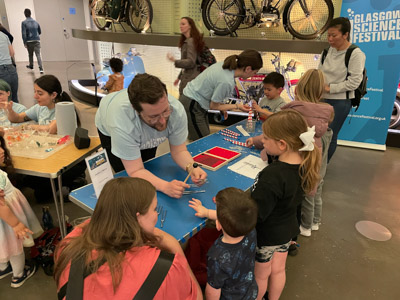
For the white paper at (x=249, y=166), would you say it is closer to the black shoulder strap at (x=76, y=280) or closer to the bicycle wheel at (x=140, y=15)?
the black shoulder strap at (x=76, y=280)

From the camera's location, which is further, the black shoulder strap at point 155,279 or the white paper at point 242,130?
the white paper at point 242,130

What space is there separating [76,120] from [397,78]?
4.40 metres

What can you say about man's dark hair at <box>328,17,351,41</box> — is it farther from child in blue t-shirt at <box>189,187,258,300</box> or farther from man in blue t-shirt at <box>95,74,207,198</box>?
child in blue t-shirt at <box>189,187,258,300</box>

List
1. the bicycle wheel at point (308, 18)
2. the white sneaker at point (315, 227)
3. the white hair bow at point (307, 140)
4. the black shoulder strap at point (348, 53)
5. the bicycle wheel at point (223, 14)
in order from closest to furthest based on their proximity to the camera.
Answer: the white hair bow at point (307, 140)
the white sneaker at point (315, 227)
the black shoulder strap at point (348, 53)
the bicycle wheel at point (308, 18)
the bicycle wheel at point (223, 14)

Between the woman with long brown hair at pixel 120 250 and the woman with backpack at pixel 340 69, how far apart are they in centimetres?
279

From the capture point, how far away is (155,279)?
3.34 feet

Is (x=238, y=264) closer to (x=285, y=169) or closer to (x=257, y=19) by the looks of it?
(x=285, y=169)

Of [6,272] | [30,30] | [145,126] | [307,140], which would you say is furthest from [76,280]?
[30,30]

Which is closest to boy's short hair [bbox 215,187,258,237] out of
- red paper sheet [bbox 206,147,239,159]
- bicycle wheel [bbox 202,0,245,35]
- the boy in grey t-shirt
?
red paper sheet [bbox 206,147,239,159]

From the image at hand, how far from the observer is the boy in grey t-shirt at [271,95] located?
2926 mm

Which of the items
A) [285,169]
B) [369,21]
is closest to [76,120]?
[285,169]

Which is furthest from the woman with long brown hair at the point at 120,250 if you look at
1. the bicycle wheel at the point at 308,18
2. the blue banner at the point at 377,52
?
the blue banner at the point at 377,52

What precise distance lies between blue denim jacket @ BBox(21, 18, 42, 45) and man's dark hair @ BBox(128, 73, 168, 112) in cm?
998

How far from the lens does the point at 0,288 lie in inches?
85.0
